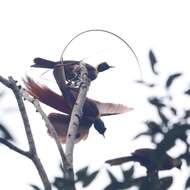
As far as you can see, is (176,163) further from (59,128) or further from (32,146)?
(59,128)

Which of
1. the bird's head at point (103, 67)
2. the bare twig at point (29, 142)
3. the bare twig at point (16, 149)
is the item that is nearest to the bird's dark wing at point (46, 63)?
the bird's head at point (103, 67)

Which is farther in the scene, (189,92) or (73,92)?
(73,92)

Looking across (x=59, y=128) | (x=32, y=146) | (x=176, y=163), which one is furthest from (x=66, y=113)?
(x=176, y=163)

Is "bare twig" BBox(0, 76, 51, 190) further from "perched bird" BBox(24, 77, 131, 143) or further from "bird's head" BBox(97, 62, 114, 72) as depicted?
"bird's head" BBox(97, 62, 114, 72)

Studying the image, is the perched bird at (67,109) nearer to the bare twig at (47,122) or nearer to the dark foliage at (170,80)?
the bare twig at (47,122)

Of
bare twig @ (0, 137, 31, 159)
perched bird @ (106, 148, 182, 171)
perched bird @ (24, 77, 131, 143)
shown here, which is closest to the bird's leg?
perched bird @ (106, 148, 182, 171)
